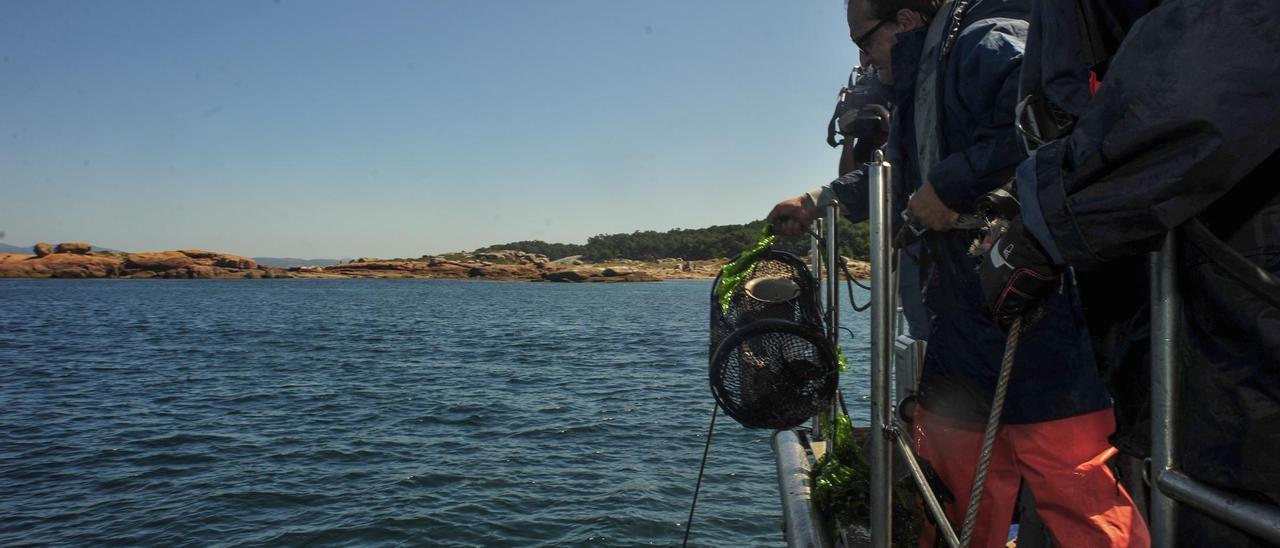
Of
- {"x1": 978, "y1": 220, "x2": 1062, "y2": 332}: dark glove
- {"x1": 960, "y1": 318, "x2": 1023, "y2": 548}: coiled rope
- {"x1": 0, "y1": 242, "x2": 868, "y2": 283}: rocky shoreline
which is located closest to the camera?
{"x1": 978, "y1": 220, "x2": 1062, "y2": 332}: dark glove

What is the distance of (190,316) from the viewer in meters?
51.3

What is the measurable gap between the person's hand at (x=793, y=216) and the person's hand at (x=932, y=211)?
1485 mm

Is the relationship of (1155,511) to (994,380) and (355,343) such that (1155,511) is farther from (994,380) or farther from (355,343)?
(355,343)

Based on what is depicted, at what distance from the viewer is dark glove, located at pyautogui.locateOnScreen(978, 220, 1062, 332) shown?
164 centimetres

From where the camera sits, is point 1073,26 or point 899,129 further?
point 899,129

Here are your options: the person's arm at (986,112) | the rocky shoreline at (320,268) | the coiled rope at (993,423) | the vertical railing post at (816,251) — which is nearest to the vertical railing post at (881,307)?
the person's arm at (986,112)

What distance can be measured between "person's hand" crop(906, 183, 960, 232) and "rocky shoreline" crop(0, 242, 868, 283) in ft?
380

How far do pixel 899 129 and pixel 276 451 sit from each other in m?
13.6

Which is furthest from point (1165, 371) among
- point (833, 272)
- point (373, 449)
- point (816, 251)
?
point (373, 449)

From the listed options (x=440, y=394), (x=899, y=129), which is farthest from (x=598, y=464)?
(x=899, y=129)

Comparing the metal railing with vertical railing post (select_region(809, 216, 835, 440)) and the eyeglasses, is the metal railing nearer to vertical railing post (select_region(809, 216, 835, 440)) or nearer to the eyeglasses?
the eyeglasses

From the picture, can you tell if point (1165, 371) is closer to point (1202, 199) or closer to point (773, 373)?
point (1202, 199)

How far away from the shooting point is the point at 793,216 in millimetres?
4070

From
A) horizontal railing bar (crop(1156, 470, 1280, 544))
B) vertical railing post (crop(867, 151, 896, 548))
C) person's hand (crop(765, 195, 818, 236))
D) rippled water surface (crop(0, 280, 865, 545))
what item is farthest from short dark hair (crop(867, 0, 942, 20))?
rippled water surface (crop(0, 280, 865, 545))
